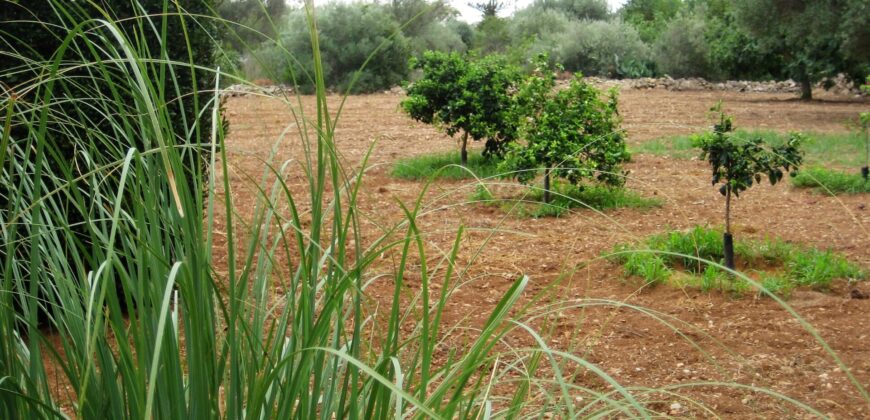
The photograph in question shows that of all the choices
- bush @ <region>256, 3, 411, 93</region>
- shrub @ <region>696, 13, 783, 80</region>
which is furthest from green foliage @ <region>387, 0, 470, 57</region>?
shrub @ <region>696, 13, 783, 80</region>

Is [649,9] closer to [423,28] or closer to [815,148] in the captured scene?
[423,28]

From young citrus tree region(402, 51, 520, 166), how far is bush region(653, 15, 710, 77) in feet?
53.1

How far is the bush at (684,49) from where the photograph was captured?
2341cm

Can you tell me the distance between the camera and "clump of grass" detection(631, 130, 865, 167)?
8.60m

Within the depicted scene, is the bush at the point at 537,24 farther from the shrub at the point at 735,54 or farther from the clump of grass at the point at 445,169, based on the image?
the clump of grass at the point at 445,169

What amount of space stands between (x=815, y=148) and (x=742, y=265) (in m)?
5.19

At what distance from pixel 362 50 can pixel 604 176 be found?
15.0 m

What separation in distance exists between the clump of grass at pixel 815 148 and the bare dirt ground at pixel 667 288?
1.54 ft

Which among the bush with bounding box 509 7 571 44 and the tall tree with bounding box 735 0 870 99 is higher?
the bush with bounding box 509 7 571 44

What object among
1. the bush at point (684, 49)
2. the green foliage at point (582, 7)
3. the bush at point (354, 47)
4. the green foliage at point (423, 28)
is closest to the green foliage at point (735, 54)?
the bush at point (684, 49)

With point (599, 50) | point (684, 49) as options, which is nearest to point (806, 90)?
point (684, 49)

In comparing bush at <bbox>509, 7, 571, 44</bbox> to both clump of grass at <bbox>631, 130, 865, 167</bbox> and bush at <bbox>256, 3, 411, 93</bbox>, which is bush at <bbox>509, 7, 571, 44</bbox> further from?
clump of grass at <bbox>631, 130, 865, 167</bbox>

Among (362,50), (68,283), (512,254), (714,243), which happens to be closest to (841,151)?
(714,243)

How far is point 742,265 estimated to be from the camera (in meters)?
4.96
